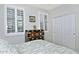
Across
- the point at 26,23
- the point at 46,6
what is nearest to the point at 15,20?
the point at 26,23

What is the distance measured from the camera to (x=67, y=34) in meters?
2.03

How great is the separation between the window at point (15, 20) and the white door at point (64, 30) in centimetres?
59

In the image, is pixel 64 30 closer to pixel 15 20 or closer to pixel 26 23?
pixel 26 23

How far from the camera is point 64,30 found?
6.71ft

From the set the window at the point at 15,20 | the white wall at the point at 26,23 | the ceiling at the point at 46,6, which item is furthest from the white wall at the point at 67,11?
the window at the point at 15,20

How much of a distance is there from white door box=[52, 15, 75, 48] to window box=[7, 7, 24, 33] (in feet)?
1.92

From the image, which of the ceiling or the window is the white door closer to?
the ceiling

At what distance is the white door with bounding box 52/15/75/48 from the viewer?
1979 millimetres

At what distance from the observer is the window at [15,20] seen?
2053mm

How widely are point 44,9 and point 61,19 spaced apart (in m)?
0.35

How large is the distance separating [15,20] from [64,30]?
90 cm

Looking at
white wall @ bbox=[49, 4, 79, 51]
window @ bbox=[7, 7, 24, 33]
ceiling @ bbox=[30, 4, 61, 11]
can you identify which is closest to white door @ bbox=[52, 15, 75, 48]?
white wall @ bbox=[49, 4, 79, 51]
